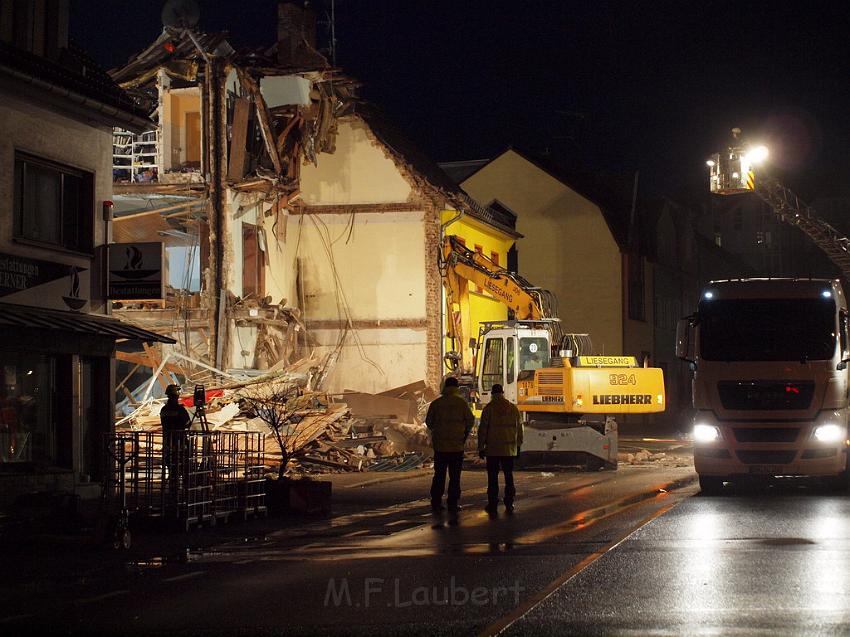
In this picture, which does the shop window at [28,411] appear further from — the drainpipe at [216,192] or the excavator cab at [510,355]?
the drainpipe at [216,192]

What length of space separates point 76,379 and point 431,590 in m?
10.7

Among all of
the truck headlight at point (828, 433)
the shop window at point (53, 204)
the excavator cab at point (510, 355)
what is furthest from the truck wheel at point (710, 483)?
the excavator cab at point (510, 355)

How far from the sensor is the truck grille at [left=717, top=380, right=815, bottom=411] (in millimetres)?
19344

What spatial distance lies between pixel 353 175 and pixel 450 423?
2106 centimetres

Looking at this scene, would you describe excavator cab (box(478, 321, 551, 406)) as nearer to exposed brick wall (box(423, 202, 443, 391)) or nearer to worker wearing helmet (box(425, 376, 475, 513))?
exposed brick wall (box(423, 202, 443, 391))

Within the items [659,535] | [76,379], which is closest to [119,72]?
[76,379]

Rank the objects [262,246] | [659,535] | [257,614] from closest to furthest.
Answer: [257,614], [659,535], [262,246]

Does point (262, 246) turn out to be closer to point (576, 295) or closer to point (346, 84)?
point (346, 84)

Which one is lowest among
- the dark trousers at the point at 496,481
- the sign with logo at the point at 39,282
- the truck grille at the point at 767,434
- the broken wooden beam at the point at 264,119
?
the dark trousers at the point at 496,481

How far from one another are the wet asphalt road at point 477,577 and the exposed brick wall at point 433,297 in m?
19.2

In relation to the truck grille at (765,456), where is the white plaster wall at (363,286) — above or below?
above

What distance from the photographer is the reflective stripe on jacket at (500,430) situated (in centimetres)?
1833

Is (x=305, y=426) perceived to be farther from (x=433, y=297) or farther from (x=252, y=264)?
(x=433, y=297)

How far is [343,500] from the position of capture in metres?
20.2
